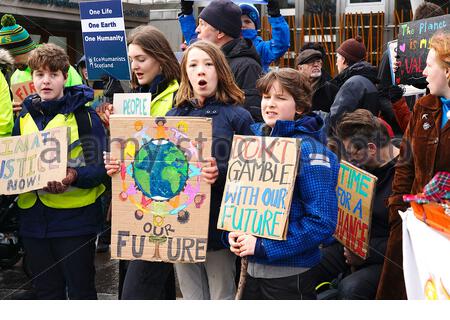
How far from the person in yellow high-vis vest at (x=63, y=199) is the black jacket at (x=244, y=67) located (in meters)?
1.00

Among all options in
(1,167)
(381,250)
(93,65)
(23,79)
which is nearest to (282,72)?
(381,250)

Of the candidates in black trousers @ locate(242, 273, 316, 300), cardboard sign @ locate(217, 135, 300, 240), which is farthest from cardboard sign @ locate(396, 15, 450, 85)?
black trousers @ locate(242, 273, 316, 300)

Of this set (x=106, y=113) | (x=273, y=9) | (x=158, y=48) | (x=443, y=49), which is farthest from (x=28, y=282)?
(x=443, y=49)

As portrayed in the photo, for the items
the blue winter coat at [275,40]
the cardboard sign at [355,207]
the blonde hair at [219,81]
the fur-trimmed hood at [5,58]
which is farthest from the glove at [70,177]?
the blue winter coat at [275,40]

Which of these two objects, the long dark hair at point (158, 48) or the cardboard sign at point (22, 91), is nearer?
the long dark hair at point (158, 48)

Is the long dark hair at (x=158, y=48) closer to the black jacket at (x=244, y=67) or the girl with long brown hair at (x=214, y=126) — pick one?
the girl with long brown hair at (x=214, y=126)

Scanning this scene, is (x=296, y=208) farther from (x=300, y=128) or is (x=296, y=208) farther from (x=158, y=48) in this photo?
(x=158, y=48)

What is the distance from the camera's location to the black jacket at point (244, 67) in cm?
464

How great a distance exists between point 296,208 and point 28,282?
304 centimetres

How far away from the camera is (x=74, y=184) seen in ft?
13.4

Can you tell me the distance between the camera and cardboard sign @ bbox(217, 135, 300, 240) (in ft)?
10.3

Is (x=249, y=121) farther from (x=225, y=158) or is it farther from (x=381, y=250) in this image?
(x=381, y=250)

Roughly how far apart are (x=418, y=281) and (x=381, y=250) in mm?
937

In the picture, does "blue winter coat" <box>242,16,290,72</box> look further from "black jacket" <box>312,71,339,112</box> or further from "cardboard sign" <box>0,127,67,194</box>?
"cardboard sign" <box>0,127,67,194</box>
